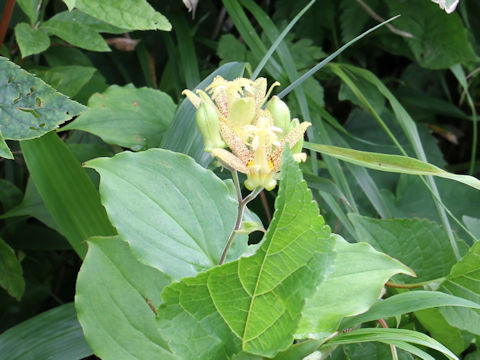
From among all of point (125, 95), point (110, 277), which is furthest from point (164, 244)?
point (125, 95)

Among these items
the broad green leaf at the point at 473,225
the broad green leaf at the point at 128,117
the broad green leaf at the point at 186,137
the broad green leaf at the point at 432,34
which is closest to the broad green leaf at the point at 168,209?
the broad green leaf at the point at 186,137

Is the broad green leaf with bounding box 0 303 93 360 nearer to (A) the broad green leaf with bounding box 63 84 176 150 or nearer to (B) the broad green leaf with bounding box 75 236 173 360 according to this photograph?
(B) the broad green leaf with bounding box 75 236 173 360

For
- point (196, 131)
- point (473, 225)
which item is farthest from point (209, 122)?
point (473, 225)

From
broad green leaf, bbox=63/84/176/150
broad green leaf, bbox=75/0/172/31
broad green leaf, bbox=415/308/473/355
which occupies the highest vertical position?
broad green leaf, bbox=75/0/172/31

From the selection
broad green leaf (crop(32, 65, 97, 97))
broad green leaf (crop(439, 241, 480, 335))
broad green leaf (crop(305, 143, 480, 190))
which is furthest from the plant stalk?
broad green leaf (crop(439, 241, 480, 335))

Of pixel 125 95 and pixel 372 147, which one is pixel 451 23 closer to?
pixel 372 147
